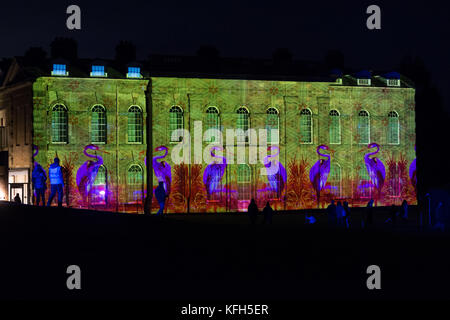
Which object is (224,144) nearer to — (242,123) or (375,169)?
(242,123)

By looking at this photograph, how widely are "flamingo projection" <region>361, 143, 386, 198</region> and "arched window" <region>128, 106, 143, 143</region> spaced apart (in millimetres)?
15379

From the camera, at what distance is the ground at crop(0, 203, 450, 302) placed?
15.4m

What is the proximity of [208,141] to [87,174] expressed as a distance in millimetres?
7706

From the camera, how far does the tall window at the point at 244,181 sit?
49.5 metres

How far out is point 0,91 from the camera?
50281 millimetres

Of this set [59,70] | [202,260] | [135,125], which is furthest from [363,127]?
[202,260]

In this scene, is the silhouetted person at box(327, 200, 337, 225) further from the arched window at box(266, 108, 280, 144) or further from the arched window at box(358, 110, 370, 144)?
the arched window at box(358, 110, 370, 144)

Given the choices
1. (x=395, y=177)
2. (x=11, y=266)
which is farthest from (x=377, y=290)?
(x=395, y=177)

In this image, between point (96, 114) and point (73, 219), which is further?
point (96, 114)

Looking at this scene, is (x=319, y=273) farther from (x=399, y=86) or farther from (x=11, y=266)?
(x=399, y=86)

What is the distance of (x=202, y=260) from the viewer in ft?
58.5

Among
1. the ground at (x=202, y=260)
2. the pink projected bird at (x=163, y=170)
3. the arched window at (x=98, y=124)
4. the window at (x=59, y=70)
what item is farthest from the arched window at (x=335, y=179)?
the ground at (x=202, y=260)

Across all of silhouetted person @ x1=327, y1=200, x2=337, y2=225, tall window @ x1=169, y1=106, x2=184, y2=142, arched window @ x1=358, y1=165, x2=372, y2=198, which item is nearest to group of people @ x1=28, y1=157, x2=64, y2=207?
silhouetted person @ x1=327, y1=200, x2=337, y2=225
